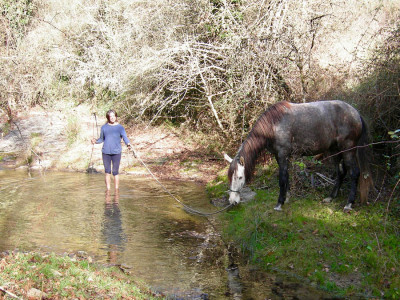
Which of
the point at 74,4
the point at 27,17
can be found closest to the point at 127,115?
the point at 74,4

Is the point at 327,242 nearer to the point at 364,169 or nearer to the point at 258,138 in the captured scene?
the point at 364,169

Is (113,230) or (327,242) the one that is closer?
(327,242)

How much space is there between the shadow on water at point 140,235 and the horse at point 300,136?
1349mm

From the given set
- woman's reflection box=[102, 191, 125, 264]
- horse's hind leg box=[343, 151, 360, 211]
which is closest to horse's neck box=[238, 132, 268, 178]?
horse's hind leg box=[343, 151, 360, 211]

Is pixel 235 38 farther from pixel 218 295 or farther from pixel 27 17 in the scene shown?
pixel 27 17

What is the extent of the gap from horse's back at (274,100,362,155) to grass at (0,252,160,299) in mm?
3663

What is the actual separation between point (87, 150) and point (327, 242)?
975cm

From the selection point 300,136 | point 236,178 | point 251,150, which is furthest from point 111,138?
point 300,136

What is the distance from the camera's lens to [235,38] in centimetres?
1012

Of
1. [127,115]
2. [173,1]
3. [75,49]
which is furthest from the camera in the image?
[75,49]

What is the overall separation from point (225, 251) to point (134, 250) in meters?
1.43

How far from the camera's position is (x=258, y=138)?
6.88 metres

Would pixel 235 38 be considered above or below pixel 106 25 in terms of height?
below

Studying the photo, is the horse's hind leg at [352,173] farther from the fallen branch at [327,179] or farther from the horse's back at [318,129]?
the fallen branch at [327,179]
